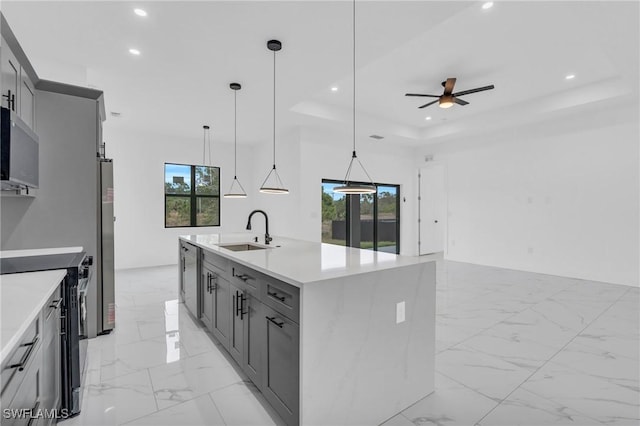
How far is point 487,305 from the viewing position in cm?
400

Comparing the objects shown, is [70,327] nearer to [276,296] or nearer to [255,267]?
[255,267]

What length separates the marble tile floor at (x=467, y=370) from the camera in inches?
75.8

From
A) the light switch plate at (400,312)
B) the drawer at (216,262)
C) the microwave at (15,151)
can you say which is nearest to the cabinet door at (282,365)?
the light switch plate at (400,312)

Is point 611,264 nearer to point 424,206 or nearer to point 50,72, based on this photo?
point 424,206

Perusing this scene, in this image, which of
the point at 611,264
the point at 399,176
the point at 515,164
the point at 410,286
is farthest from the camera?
→ the point at 399,176

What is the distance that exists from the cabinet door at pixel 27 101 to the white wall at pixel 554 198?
284 inches

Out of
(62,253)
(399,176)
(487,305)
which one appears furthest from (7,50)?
(399,176)

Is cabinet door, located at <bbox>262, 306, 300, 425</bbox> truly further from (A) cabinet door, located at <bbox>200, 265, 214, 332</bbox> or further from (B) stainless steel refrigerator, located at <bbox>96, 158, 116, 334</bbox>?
(B) stainless steel refrigerator, located at <bbox>96, 158, 116, 334</bbox>

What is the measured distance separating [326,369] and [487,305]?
317 cm

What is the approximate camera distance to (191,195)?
7199 millimetres

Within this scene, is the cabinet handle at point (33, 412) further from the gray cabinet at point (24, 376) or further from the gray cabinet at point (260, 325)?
the gray cabinet at point (260, 325)

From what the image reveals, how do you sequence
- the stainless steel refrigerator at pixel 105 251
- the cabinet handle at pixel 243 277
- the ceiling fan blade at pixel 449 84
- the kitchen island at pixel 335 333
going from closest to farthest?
the kitchen island at pixel 335 333
the cabinet handle at pixel 243 277
the stainless steel refrigerator at pixel 105 251
the ceiling fan blade at pixel 449 84

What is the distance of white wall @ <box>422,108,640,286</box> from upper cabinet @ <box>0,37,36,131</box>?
7.22m

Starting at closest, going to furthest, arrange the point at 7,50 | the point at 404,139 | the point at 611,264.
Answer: the point at 7,50, the point at 611,264, the point at 404,139
